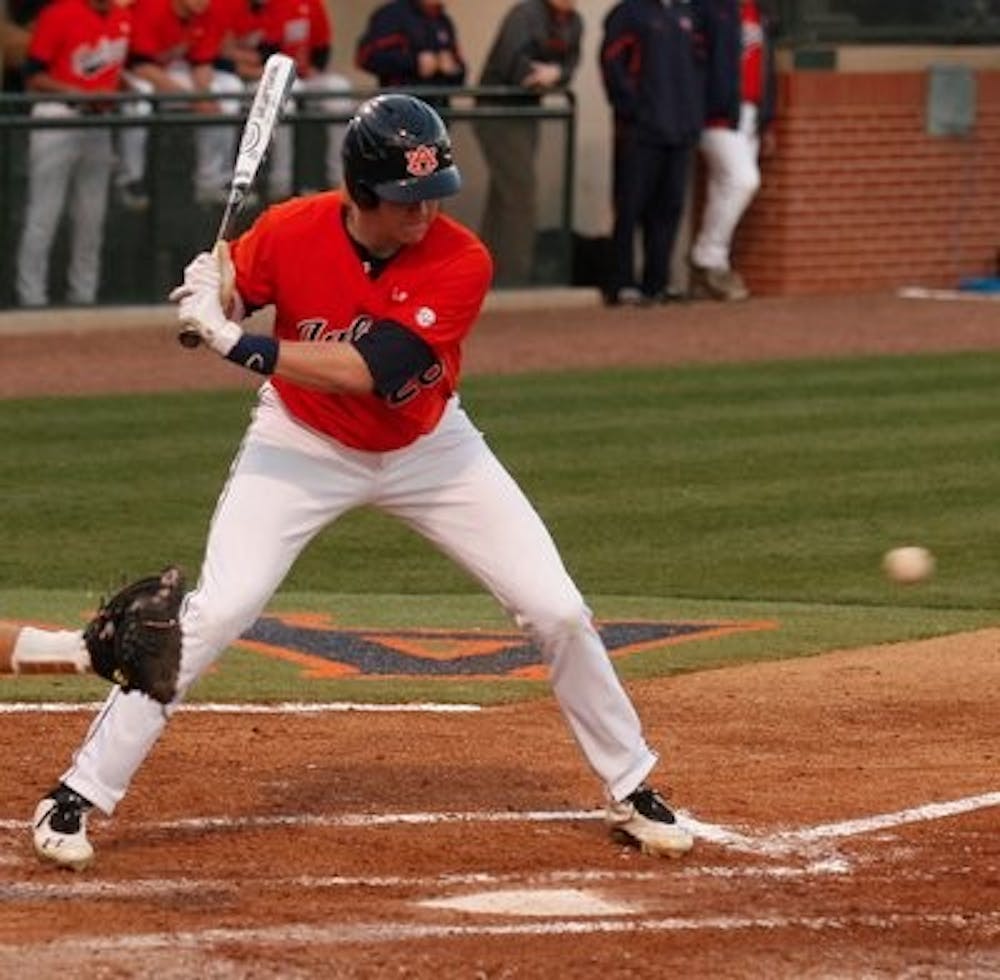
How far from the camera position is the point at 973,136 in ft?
76.0

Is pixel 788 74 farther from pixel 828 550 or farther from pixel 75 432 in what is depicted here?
pixel 828 550

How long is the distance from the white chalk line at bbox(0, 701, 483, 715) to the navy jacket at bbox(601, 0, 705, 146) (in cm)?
1164

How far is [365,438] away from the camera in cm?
751

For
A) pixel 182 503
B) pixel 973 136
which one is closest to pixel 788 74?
pixel 973 136

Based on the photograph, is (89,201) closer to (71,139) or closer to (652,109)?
(71,139)

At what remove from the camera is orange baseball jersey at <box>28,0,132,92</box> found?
1856cm

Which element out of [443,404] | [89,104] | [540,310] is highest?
[443,404]

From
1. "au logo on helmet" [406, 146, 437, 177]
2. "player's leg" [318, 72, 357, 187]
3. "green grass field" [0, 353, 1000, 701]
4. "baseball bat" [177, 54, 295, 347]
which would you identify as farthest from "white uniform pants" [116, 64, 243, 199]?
"au logo on helmet" [406, 146, 437, 177]

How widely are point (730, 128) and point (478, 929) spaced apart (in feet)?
49.2

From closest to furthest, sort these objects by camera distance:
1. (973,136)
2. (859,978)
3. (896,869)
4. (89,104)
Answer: (859,978), (896,869), (89,104), (973,136)

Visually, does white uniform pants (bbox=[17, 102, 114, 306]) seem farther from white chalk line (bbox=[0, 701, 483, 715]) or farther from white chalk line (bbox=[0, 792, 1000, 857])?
white chalk line (bbox=[0, 792, 1000, 857])

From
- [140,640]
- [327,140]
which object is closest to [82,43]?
[327,140]

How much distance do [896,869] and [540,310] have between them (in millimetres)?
13591

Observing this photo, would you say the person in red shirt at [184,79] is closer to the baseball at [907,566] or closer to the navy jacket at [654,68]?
the navy jacket at [654,68]
